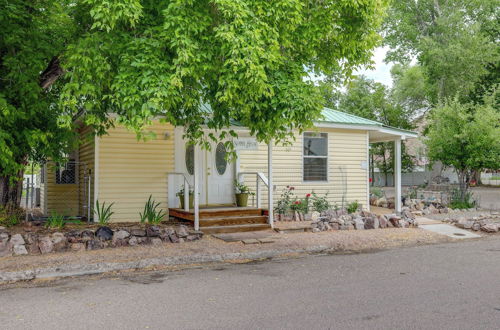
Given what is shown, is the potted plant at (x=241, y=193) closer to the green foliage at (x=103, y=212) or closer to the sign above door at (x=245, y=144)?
the sign above door at (x=245, y=144)

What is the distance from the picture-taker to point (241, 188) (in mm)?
11992

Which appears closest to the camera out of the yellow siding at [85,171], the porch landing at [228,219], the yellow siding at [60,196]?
the porch landing at [228,219]

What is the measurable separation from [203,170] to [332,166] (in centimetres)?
442

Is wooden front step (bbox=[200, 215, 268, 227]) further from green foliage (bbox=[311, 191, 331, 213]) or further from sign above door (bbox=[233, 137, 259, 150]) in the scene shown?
green foliage (bbox=[311, 191, 331, 213])

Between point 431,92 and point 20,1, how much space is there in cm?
2790

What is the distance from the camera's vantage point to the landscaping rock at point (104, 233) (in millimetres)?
8469

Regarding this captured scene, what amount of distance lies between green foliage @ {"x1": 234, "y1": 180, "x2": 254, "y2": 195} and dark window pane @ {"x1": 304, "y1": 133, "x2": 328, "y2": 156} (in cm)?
256

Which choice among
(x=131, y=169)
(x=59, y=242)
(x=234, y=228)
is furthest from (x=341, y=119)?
(x=59, y=242)

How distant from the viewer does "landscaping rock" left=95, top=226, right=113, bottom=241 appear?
8469 millimetres

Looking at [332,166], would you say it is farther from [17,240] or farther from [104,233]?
[17,240]

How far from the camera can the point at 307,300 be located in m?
5.11

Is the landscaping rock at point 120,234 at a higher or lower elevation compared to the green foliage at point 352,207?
lower

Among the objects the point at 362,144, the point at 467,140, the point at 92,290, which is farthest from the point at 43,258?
the point at 467,140

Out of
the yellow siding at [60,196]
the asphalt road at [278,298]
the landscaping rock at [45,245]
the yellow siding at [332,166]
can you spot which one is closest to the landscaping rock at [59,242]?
the landscaping rock at [45,245]
